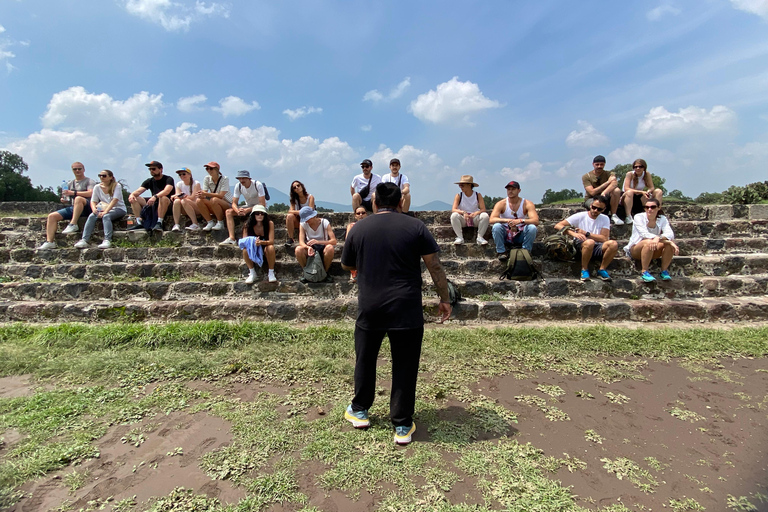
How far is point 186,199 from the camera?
696cm

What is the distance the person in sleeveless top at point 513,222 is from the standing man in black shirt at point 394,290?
3522 millimetres

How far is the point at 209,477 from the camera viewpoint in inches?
88.5

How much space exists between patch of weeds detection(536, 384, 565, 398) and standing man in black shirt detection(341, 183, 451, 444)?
138cm

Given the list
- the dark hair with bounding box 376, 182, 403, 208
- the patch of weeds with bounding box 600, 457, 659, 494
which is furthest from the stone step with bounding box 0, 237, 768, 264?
the patch of weeds with bounding box 600, 457, 659, 494

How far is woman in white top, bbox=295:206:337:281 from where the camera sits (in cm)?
568

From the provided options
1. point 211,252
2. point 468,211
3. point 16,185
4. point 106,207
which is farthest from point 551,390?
point 16,185

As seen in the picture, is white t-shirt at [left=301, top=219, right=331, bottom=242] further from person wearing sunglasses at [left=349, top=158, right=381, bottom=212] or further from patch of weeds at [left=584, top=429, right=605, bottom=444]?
patch of weeds at [left=584, top=429, right=605, bottom=444]

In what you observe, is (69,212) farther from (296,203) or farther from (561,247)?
(561,247)

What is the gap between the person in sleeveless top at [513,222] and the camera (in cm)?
578

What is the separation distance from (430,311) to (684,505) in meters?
3.34

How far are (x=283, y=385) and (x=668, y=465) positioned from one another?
298 cm

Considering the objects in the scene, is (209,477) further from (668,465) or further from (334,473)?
(668,465)

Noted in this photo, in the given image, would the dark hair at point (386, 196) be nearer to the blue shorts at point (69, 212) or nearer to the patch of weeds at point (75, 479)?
the patch of weeds at point (75, 479)

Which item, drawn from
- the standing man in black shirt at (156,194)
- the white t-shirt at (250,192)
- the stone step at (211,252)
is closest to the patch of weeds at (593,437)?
the stone step at (211,252)
